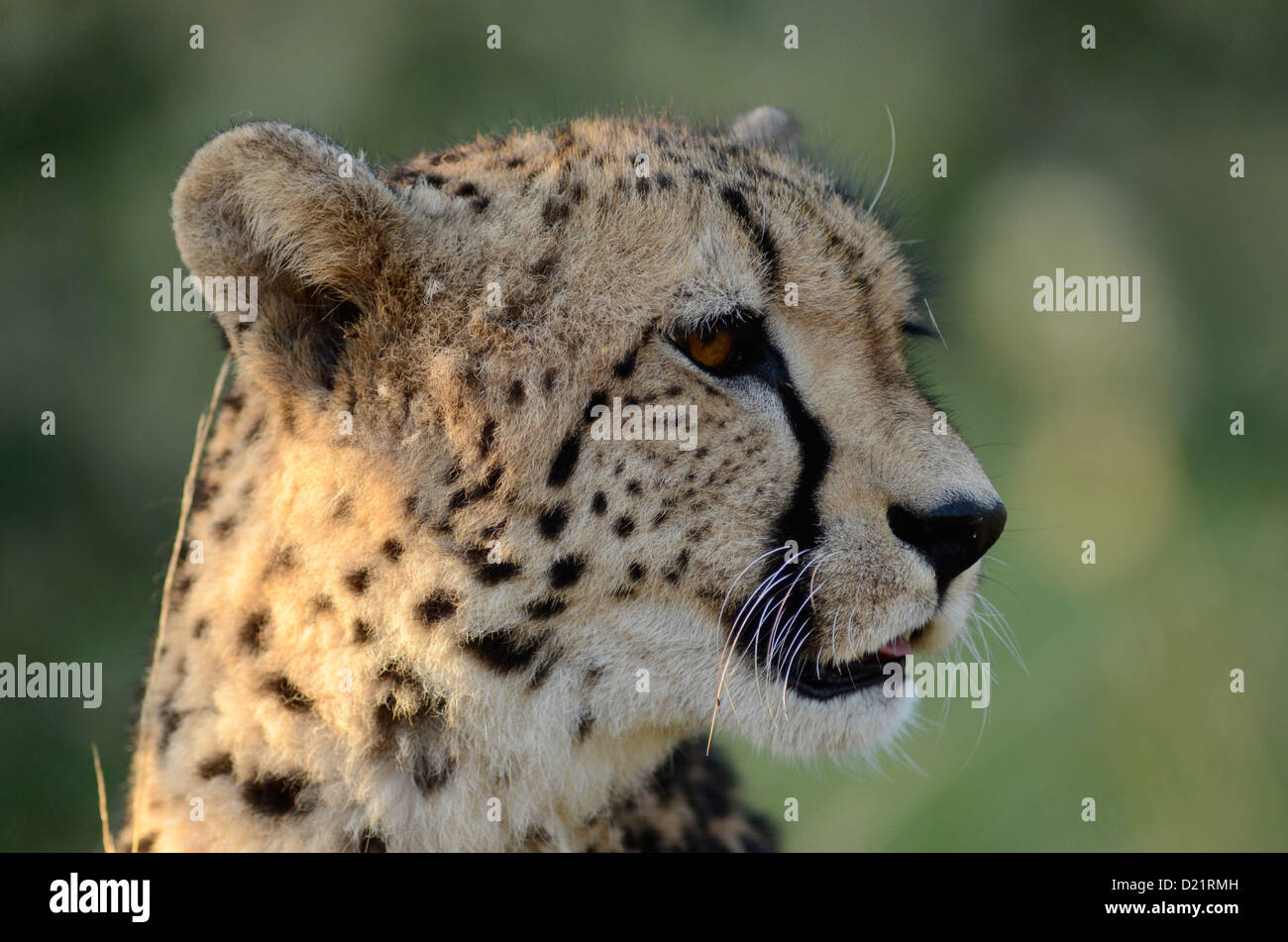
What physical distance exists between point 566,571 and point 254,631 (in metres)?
0.58

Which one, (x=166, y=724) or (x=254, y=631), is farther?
(x=166, y=724)

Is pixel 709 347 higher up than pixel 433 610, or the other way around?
pixel 709 347

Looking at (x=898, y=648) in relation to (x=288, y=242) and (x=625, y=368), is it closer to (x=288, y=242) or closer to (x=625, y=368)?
(x=625, y=368)

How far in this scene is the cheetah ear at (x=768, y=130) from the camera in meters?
3.09

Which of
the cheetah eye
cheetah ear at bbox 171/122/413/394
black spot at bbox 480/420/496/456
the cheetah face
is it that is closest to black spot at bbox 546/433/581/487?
the cheetah face

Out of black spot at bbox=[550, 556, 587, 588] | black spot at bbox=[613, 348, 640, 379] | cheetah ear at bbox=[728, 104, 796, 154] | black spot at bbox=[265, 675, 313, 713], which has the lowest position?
black spot at bbox=[265, 675, 313, 713]

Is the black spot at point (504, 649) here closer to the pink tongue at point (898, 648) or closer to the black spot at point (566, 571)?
the black spot at point (566, 571)

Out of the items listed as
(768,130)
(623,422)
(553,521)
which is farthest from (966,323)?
(553,521)

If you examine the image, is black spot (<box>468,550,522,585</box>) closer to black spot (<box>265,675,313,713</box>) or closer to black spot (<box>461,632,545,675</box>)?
black spot (<box>461,632,545,675</box>)

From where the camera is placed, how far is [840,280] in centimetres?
253

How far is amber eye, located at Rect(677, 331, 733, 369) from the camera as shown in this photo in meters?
2.40

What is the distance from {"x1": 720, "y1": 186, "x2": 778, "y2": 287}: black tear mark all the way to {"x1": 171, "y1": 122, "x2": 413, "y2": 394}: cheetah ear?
612 mm

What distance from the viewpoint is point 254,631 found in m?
2.36

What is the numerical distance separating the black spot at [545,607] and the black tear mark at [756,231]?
71 cm
